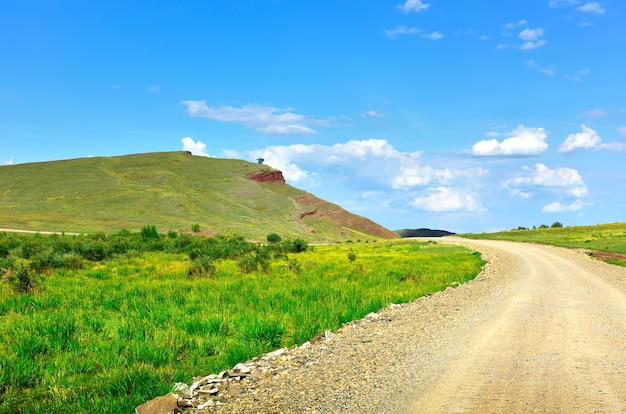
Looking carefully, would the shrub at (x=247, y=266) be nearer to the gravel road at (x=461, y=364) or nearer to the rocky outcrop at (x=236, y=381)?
the gravel road at (x=461, y=364)

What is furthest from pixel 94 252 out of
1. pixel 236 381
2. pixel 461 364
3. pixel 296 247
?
pixel 461 364

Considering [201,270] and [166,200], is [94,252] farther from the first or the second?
[166,200]

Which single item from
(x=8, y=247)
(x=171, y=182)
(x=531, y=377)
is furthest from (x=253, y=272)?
(x=171, y=182)

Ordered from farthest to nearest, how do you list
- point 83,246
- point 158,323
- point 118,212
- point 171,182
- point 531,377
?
point 171,182, point 118,212, point 83,246, point 158,323, point 531,377

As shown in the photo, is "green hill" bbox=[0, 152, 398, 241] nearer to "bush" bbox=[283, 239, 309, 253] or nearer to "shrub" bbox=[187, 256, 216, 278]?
"bush" bbox=[283, 239, 309, 253]

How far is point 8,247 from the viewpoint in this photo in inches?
1519

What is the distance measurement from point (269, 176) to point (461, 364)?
146 meters

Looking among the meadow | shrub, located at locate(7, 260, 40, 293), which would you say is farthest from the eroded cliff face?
shrub, located at locate(7, 260, 40, 293)

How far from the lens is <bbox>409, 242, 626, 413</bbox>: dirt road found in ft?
24.0

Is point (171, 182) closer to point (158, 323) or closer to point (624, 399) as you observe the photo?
point (158, 323)

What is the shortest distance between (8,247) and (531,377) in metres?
42.2

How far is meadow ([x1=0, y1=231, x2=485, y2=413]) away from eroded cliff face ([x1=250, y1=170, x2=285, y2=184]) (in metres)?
118

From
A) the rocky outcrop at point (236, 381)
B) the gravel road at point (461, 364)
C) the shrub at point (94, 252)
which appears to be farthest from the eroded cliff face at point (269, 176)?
the rocky outcrop at point (236, 381)

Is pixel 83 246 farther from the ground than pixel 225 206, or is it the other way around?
pixel 225 206
